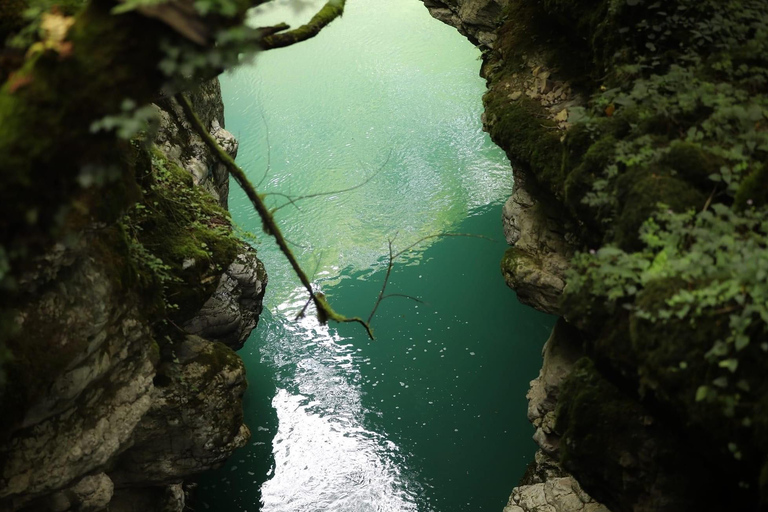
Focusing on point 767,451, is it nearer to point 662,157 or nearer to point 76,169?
point 662,157

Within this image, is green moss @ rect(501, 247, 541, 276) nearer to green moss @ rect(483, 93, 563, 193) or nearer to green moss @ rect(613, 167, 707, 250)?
green moss @ rect(483, 93, 563, 193)

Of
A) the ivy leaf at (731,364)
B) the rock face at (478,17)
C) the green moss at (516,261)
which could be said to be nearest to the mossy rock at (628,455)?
the ivy leaf at (731,364)

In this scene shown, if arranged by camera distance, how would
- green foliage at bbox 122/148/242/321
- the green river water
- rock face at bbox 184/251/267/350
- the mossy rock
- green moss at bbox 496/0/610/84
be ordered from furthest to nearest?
the green river water < rock face at bbox 184/251/267/350 < green foliage at bbox 122/148/242/321 < green moss at bbox 496/0/610/84 < the mossy rock

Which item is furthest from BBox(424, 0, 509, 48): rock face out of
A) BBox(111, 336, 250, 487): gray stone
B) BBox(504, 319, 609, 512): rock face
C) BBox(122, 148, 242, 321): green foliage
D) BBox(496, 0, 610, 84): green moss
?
BBox(111, 336, 250, 487): gray stone

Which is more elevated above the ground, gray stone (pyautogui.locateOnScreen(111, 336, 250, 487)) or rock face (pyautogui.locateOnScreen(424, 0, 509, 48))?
rock face (pyautogui.locateOnScreen(424, 0, 509, 48))

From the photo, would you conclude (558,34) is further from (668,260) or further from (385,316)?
(385,316)

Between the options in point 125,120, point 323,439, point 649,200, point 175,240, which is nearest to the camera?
point 125,120

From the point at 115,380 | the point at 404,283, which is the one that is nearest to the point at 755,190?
the point at 115,380
